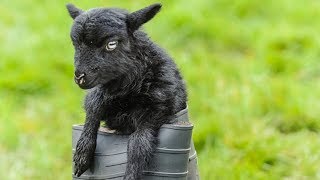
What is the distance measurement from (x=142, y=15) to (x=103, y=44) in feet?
0.73

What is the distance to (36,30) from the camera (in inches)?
324

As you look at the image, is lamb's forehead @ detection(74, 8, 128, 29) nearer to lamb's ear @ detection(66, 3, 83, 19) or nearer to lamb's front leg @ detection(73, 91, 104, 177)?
lamb's ear @ detection(66, 3, 83, 19)

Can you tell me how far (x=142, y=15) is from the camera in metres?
3.38

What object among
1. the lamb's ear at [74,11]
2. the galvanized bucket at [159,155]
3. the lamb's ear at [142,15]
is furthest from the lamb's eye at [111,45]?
the galvanized bucket at [159,155]

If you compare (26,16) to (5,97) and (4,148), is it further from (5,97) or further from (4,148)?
(4,148)

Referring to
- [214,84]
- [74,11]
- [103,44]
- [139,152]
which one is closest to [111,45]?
[103,44]

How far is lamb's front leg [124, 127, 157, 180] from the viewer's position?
3.40 m

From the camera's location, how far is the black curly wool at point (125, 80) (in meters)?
3.29

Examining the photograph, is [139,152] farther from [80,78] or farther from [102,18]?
[102,18]

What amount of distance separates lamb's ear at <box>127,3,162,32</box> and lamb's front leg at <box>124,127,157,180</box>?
46 cm

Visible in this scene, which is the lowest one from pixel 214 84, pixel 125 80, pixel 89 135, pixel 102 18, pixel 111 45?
pixel 214 84

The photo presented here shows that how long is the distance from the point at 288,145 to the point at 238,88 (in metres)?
1.16

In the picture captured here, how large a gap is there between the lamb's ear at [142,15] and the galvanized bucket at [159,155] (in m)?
0.47

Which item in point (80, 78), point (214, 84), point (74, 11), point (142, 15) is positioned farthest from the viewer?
point (214, 84)
